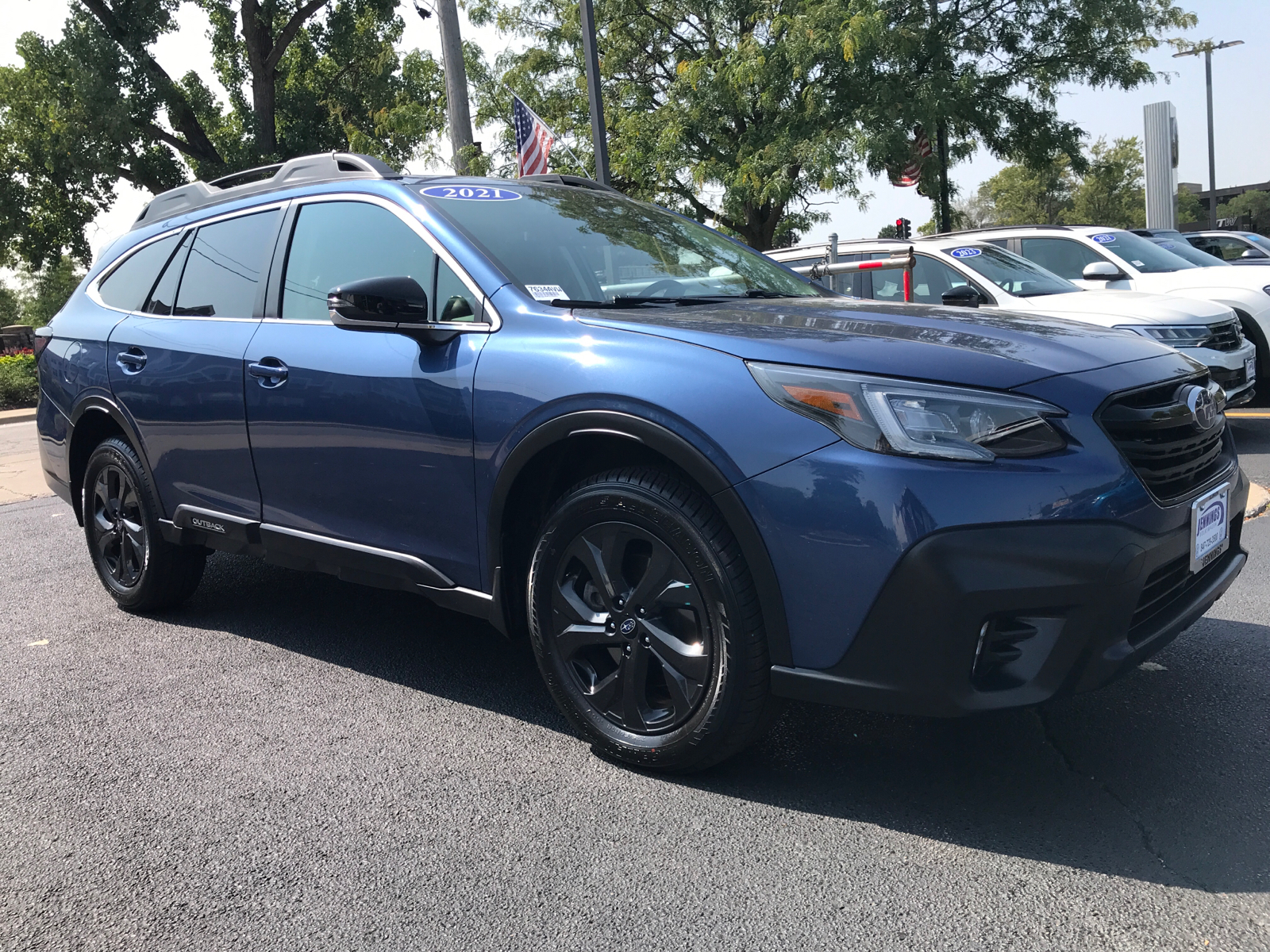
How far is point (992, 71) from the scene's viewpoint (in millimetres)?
21375

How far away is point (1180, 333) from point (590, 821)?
21.2 ft

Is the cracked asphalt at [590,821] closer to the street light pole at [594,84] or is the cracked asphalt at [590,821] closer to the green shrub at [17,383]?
the street light pole at [594,84]

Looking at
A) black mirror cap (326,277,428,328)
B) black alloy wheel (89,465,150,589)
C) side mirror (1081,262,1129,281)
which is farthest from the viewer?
side mirror (1081,262,1129,281)

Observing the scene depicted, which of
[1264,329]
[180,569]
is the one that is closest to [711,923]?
[180,569]

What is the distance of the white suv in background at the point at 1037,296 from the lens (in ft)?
24.8

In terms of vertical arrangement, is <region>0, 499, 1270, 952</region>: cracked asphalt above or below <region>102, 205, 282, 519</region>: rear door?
below

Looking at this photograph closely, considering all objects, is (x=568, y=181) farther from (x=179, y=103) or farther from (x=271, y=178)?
(x=179, y=103)

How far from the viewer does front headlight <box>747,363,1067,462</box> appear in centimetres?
238

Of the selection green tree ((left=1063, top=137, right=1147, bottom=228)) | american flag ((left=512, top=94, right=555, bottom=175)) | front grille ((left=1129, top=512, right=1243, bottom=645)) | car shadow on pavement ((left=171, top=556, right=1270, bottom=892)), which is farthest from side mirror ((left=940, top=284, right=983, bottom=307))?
green tree ((left=1063, top=137, right=1147, bottom=228))

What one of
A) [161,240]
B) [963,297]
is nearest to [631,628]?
[161,240]

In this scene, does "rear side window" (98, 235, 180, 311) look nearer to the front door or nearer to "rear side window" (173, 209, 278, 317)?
"rear side window" (173, 209, 278, 317)

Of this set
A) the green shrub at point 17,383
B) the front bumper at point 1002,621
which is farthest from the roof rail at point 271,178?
the green shrub at point 17,383

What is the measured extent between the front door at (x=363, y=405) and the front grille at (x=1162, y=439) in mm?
1719

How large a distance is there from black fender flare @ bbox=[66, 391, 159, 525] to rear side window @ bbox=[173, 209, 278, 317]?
51 centimetres
